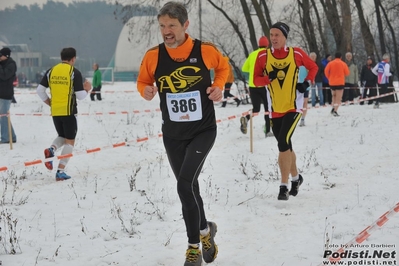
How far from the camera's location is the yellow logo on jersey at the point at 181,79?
450 centimetres

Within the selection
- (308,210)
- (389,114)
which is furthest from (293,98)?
(389,114)

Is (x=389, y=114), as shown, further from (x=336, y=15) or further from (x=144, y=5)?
(x=144, y=5)

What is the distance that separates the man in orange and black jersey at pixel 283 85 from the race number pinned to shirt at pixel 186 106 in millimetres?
2275

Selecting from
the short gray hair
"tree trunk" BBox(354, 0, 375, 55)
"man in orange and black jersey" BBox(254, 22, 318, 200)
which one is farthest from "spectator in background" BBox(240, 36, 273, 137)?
"tree trunk" BBox(354, 0, 375, 55)

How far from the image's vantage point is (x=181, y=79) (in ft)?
14.8

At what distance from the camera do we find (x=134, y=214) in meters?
6.12

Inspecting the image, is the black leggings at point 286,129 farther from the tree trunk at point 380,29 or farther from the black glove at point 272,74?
the tree trunk at point 380,29

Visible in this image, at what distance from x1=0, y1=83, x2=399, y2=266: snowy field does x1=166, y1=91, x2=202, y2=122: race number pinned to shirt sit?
3.91 ft

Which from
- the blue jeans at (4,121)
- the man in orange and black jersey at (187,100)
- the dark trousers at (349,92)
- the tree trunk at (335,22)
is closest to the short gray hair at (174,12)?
the man in orange and black jersey at (187,100)

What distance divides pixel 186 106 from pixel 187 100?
0.05 meters

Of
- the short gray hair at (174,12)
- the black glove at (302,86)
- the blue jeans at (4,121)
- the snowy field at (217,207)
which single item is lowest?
the snowy field at (217,207)

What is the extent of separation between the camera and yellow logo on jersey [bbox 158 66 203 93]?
450 cm

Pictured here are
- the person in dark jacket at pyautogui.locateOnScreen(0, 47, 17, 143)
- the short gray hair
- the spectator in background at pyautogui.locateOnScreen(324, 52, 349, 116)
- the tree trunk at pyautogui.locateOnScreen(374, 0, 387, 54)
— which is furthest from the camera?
the tree trunk at pyautogui.locateOnScreen(374, 0, 387, 54)

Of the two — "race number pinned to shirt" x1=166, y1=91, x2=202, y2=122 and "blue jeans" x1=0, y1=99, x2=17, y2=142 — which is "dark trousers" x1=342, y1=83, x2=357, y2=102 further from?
"race number pinned to shirt" x1=166, y1=91, x2=202, y2=122
